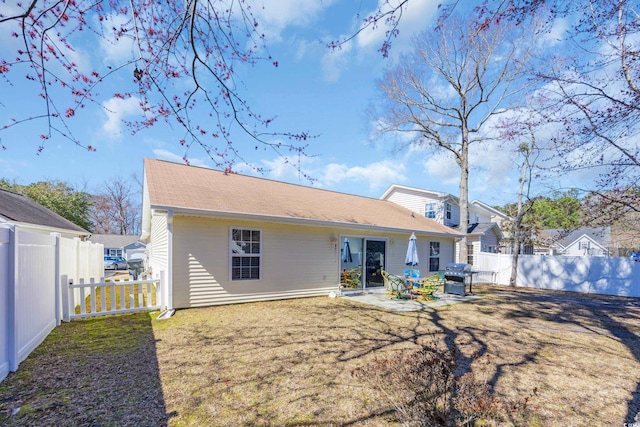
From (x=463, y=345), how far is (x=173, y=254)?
7.10 metres

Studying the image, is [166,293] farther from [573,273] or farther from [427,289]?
[573,273]

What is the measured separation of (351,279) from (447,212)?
11180 mm

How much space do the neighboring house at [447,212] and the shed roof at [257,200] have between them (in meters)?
4.64

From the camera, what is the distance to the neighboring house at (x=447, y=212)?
19781 millimetres

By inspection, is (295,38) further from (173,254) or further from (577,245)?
(577,245)

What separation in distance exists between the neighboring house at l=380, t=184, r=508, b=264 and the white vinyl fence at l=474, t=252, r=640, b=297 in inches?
95.0

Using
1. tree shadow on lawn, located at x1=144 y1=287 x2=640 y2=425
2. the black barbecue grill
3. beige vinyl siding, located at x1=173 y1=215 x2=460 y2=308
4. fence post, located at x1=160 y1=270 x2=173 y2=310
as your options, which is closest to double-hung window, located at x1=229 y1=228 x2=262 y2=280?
beige vinyl siding, located at x1=173 y1=215 x2=460 y2=308

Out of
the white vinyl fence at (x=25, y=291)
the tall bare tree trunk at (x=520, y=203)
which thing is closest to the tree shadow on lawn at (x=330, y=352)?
the white vinyl fence at (x=25, y=291)

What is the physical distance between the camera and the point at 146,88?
10.9ft

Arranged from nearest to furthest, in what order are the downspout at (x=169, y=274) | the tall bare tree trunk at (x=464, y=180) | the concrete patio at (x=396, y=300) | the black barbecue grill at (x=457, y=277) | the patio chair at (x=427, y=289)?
the downspout at (x=169, y=274), the concrete patio at (x=396, y=300), the patio chair at (x=427, y=289), the black barbecue grill at (x=457, y=277), the tall bare tree trunk at (x=464, y=180)

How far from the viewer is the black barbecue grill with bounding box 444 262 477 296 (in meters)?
11.7

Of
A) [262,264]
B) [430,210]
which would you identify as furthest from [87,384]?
[430,210]

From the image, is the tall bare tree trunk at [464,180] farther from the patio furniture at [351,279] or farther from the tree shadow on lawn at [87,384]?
the tree shadow on lawn at [87,384]

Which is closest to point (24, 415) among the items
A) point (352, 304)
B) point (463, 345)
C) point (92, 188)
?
point (463, 345)
